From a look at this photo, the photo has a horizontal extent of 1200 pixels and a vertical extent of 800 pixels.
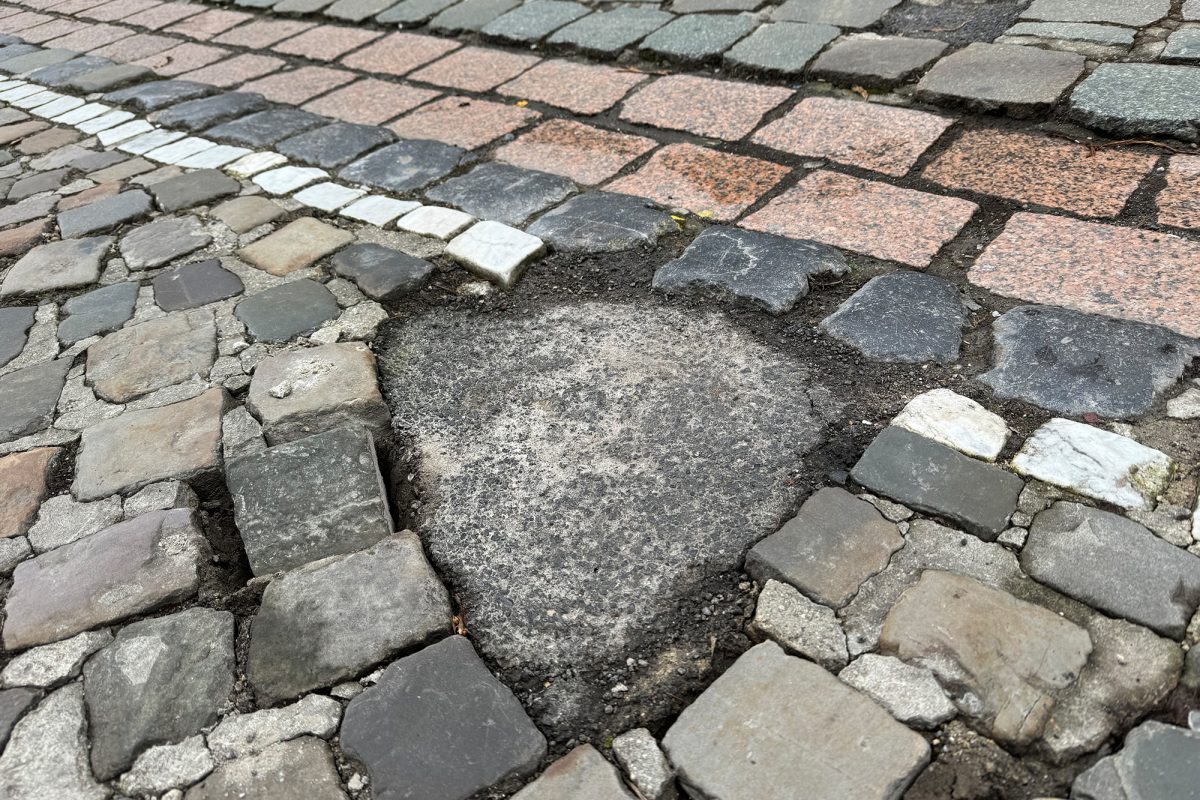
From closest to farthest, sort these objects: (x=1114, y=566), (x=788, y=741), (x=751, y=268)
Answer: (x=788, y=741)
(x=1114, y=566)
(x=751, y=268)

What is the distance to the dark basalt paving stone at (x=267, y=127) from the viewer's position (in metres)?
3.38

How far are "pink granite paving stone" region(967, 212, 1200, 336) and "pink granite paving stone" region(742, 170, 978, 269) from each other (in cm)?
15

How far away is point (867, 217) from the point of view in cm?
233

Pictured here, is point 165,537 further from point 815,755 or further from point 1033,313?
point 1033,313

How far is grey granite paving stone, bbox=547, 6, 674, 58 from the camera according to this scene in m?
3.50

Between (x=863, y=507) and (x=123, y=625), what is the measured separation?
1365 millimetres

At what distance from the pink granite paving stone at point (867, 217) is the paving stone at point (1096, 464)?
656 mm

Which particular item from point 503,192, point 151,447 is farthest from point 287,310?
point 503,192

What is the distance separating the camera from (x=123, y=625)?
155 cm

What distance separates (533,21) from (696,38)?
0.86 metres

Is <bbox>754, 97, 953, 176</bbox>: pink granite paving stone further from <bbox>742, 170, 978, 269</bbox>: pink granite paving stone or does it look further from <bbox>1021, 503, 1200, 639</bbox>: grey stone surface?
<bbox>1021, 503, 1200, 639</bbox>: grey stone surface

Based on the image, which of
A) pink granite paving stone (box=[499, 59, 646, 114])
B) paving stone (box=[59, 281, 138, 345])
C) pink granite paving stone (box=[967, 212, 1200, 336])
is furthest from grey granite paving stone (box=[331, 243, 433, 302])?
pink granite paving stone (box=[967, 212, 1200, 336])

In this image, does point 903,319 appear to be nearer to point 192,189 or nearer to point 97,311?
point 97,311

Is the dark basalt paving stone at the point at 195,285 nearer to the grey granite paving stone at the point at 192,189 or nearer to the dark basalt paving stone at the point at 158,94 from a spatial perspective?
the grey granite paving stone at the point at 192,189
